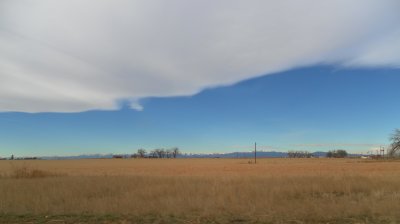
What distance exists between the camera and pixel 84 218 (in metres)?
11.7

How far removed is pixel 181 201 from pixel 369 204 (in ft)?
20.4

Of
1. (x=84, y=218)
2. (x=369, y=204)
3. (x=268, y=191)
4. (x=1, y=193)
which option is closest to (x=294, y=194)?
(x=268, y=191)

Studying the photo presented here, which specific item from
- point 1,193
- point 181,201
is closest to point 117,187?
point 1,193

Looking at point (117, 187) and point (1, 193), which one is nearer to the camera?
point (1, 193)

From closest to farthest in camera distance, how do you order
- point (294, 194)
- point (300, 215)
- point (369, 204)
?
1. point (300, 215)
2. point (369, 204)
3. point (294, 194)

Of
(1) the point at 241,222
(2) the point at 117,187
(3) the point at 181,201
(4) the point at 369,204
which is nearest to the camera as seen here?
(1) the point at 241,222

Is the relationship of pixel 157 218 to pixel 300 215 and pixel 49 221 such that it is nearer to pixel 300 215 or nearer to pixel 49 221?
pixel 49 221

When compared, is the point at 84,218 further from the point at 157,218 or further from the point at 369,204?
the point at 369,204

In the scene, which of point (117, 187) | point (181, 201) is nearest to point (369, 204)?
point (181, 201)

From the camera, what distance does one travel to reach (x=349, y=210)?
485 inches

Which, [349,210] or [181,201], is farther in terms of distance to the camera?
[181,201]

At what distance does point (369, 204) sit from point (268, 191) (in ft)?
18.4

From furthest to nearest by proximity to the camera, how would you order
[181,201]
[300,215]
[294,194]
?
[294,194], [181,201], [300,215]

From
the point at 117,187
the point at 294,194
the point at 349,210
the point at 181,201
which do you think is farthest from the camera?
the point at 117,187
